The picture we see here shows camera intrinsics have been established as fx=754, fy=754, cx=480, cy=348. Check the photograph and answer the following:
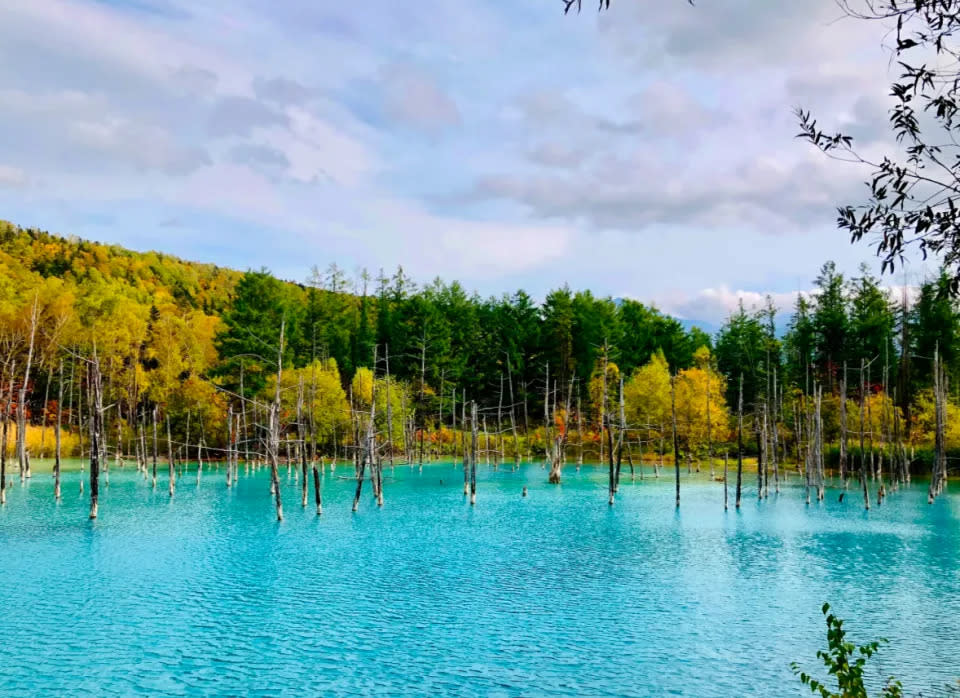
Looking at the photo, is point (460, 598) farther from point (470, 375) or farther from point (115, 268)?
point (115, 268)

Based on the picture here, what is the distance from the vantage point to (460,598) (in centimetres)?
2141

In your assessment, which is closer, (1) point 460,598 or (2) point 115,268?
(1) point 460,598

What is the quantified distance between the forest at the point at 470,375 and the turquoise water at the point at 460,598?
1546 centimetres

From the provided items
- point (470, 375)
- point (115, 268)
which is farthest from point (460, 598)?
point (115, 268)

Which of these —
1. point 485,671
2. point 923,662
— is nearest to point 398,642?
point 485,671

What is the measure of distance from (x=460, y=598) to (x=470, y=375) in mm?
65657

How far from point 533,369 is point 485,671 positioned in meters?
73.1

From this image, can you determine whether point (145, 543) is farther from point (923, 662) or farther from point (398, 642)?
point (923, 662)

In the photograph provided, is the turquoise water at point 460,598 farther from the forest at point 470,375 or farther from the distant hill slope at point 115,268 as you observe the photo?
the distant hill slope at point 115,268

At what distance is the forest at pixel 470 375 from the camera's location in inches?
2313

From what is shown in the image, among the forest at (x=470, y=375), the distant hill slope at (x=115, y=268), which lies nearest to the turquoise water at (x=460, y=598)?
the forest at (x=470, y=375)

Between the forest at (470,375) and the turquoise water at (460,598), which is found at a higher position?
the forest at (470,375)

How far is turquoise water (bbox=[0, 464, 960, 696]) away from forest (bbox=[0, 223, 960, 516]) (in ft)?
50.7

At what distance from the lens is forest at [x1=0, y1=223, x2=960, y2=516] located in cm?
5875
